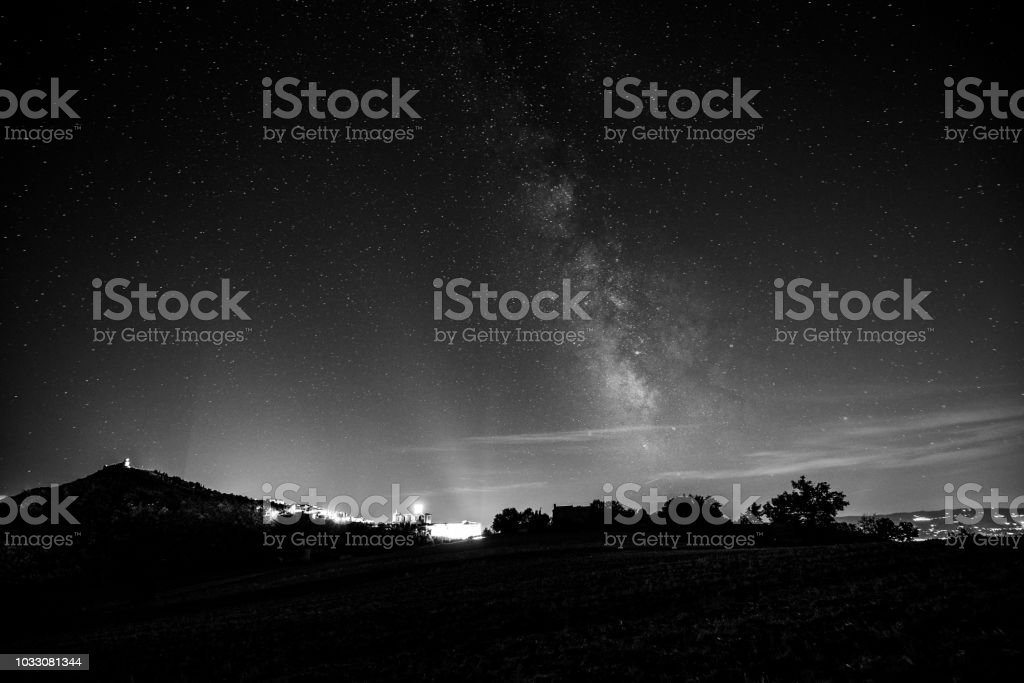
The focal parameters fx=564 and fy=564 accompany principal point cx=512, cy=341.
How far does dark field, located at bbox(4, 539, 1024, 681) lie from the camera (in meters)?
8.41

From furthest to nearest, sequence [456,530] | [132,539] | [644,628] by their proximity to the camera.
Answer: [456,530], [132,539], [644,628]

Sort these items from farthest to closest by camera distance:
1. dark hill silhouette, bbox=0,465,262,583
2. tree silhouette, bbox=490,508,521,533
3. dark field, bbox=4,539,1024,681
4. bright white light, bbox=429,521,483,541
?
1. bright white light, bbox=429,521,483,541
2. tree silhouette, bbox=490,508,521,533
3. dark hill silhouette, bbox=0,465,262,583
4. dark field, bbox=4,539,1024,681

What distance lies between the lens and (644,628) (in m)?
11.5

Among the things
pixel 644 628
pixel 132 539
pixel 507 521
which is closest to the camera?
pixel 644 628

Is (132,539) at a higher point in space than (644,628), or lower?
lower

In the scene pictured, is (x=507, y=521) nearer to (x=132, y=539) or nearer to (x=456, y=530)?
(x=456, y=530)

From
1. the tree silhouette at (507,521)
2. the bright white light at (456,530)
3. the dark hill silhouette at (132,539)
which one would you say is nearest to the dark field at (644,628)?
the dark hill silhouette at (132,539)

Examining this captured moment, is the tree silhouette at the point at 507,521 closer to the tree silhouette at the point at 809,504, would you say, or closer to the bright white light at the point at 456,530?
the bright white light at the point at 456,530

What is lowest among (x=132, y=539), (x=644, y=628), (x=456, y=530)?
(x=456, y=530)

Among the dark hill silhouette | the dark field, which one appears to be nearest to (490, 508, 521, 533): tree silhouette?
the dark hill silhouette

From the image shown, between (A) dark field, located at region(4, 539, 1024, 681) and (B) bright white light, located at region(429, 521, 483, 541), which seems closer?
(A) dark field, located at region(4, 539, 1024, 681)

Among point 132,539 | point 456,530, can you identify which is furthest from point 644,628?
→ point 456,530

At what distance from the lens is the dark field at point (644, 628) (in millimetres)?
8406

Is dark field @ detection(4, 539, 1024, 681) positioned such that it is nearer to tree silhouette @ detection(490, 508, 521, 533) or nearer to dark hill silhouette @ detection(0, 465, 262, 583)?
dark hill silhouette @ detection(0, 465, 262, 583)
